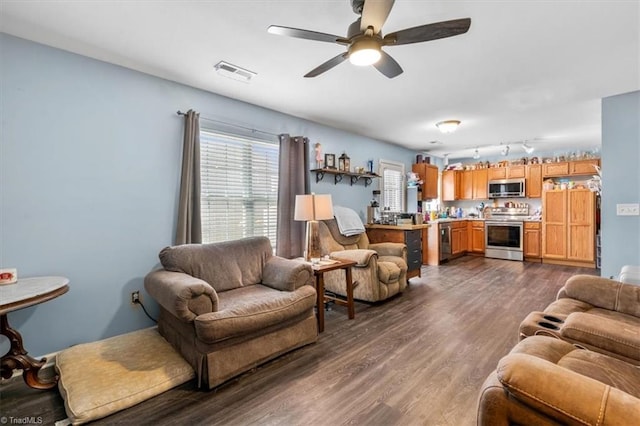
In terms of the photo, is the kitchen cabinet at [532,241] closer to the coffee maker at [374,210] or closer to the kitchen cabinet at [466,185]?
the kitchen cabinet at [466,185]

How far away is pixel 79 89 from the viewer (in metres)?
2.44

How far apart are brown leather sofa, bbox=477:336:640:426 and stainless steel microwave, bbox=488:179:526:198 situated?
6.37m

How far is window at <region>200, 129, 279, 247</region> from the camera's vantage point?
325 centimetres

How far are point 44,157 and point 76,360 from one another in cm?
154

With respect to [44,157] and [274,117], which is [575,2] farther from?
[44,157]

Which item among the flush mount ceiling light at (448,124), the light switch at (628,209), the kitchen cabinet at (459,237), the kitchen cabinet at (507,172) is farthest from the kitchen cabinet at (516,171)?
the light switch at (628,209)

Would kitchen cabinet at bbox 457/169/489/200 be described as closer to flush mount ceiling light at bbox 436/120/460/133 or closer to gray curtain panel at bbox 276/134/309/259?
flush mount ceiling light at bbox 436/120/460/133

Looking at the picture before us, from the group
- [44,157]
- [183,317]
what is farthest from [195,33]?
[183,317]

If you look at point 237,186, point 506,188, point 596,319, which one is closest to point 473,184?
point 506,188

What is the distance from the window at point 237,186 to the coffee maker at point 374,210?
2.04m

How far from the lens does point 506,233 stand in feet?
21.2

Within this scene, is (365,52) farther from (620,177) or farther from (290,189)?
(620,177)

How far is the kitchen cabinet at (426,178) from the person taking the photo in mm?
6469

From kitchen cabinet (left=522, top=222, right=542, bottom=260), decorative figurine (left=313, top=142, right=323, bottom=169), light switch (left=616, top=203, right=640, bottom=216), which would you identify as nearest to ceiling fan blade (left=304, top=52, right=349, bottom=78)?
decorative figurine (left=313, top=142, right=323, bottom=169)
